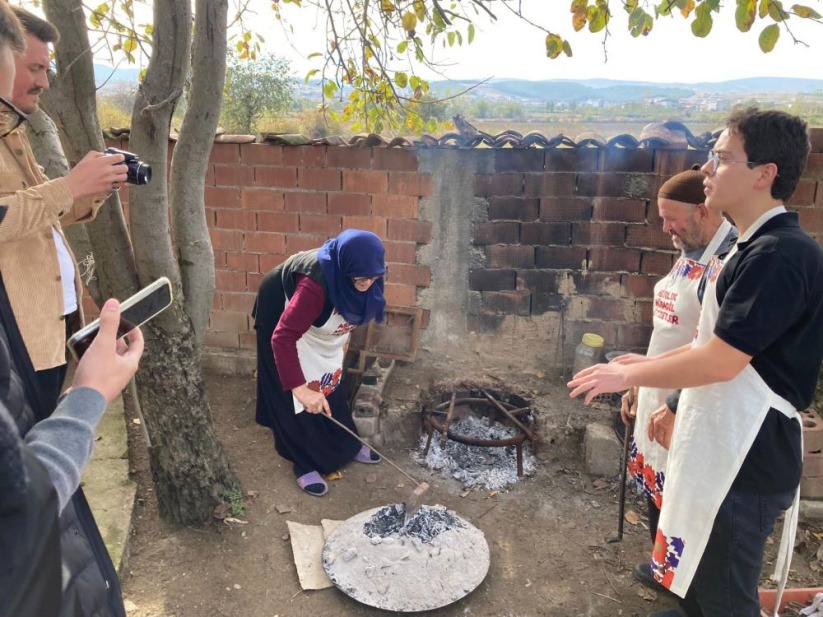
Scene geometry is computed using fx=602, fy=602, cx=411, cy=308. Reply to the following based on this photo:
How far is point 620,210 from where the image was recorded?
4.14 m

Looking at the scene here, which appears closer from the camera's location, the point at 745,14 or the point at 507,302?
the point at 745,14

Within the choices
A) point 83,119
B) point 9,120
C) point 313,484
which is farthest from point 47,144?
point 313,484

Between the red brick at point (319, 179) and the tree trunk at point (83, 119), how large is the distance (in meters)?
1.75

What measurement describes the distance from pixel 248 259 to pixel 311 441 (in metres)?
1.69

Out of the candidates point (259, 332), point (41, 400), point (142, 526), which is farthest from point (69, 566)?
point (259, 332)

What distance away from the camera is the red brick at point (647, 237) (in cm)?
412

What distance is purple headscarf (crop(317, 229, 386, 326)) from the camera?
119 inches

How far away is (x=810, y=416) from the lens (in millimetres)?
3518

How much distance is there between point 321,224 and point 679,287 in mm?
2690

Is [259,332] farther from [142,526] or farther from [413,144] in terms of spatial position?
[413,144]

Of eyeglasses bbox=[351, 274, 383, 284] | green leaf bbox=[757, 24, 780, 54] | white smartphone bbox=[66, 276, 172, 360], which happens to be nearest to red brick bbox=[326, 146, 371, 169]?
eyeglasses bbox=[351, 274, 383, 284]

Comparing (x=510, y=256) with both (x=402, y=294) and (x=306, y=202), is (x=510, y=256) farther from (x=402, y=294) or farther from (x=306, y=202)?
(x=306, y=202)

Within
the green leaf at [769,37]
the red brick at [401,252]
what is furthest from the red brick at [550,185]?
the green leaf at [769,37]

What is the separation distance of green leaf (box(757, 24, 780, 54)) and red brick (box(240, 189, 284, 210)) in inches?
127
